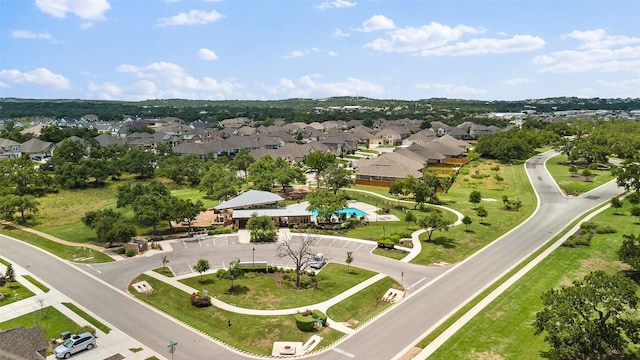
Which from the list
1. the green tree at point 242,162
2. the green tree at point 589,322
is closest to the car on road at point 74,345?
the green tree at point 589,322

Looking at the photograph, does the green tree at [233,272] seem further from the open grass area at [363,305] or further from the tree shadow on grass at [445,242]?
the tree shadow on grass at [445,242]

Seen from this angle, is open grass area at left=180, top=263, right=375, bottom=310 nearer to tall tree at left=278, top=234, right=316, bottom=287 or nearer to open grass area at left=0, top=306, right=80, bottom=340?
tall tree at left=278, top=234, right=316, bottom=287

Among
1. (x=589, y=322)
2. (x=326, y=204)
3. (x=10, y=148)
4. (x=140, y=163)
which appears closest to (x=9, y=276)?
(x=326, y=204)

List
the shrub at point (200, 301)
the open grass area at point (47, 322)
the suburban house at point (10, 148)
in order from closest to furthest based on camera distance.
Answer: the open grass area at point (47, 322)
the shrub at point (200, 301)
the suburban house at point (10, 148)

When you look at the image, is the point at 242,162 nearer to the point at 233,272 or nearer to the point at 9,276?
the point at 233,272

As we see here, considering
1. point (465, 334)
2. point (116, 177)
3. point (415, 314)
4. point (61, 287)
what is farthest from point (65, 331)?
point (116, 177)

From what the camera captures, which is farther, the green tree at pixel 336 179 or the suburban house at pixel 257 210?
the green tree at pixel 336 179
